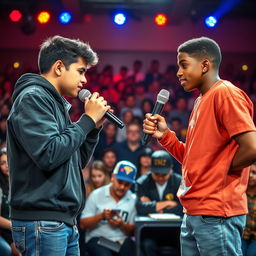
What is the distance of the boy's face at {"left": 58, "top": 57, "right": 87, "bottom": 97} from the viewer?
2105 mm

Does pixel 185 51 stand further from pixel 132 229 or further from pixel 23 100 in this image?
pixel 132 229

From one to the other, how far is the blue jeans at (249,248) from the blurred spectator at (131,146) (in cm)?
214

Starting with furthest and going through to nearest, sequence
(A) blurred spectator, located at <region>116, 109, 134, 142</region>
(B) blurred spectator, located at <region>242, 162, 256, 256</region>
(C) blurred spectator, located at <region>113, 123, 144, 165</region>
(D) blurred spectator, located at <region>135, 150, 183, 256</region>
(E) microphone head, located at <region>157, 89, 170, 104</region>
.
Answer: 1. (A) blurred spectator, located at <region>116, 109, 134, 142</region>
2. (C) blurred spectator, located at <region>113, 123, 144, 165</region>
3. (D) blurred spectator, located at <region>135, 150, 183, 256</region>
4. (B) blurred spectator, located at <region>242, 162, 256, 256</region>
5. (E) microphone head, located at <region>157, 89, 170, 104</region>

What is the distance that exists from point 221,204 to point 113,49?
903cm

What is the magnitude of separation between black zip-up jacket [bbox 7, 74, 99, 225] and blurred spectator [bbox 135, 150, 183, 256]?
238 centimetres

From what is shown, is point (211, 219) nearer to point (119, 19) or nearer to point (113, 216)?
point (113, 216)

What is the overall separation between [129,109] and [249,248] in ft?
13.0

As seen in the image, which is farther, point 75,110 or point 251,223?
point 75,110

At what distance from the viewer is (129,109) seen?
294 inches

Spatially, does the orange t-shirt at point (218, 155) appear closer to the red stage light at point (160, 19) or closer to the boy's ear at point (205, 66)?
the boy's ear at point (205, 66)

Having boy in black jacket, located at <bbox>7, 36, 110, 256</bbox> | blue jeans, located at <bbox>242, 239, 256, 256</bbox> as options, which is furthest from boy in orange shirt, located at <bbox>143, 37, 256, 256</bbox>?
blue jeans, located at <bbox>242, 239, 256, 256</bbox>

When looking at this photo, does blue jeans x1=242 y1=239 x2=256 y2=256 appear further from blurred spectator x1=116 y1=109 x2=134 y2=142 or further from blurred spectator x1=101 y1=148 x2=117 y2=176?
blurred spectator x1=116 y1=109 x2=134 y2=142

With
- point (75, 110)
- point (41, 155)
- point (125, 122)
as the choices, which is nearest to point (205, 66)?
point (41, 155)

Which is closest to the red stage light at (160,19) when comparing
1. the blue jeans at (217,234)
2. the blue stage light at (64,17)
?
the blue stage light at (64,17)
